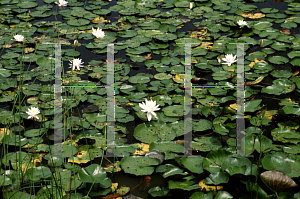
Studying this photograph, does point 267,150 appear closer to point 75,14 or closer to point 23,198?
point 23,198

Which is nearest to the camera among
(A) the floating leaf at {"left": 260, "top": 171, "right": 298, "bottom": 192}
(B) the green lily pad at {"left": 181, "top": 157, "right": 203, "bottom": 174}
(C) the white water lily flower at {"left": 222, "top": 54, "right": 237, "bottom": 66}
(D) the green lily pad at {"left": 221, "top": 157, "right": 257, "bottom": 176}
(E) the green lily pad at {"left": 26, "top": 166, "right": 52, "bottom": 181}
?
(A) the floating leaf at {"left": 260, "top": 171, "right": 298, "bottom": 192}

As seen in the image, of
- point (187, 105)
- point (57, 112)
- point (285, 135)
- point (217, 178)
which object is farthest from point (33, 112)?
point (285, 135)

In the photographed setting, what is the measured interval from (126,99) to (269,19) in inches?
95.0

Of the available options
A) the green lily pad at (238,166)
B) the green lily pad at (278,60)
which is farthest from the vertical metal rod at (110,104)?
the green lily pad at (278,60)

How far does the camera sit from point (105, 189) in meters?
1.94

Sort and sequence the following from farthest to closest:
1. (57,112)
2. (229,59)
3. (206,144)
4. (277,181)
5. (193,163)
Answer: (229,59), (57,112), (206,144), (193,163), (277,181)

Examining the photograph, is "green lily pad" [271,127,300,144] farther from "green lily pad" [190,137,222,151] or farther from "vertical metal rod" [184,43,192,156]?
"vertical metal rod" [184,43,192,156]

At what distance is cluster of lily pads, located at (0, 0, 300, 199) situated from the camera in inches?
75.6

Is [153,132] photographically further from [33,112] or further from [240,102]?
[33,112]

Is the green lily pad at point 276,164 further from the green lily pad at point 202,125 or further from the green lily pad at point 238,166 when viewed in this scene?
the green lily pad at point 202,125

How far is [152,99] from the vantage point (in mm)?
2746

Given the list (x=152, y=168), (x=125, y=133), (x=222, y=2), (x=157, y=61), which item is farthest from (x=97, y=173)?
(x=222, y=2)

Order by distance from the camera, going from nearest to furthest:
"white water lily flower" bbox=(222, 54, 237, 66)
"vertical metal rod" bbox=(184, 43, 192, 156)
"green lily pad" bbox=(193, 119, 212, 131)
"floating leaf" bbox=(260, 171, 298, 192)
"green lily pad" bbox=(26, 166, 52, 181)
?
"floating leaf" bbox=(260, 171, 298, 192), "green lily pad" bbox=(26, 166, 52, 181), "vertical metal rod" bbox=(184, 43, 192, 156), "green lily pad" bbox=(193, 119, 212, 131), "white water lily flower" bbox=(222, 54, 237, 66)

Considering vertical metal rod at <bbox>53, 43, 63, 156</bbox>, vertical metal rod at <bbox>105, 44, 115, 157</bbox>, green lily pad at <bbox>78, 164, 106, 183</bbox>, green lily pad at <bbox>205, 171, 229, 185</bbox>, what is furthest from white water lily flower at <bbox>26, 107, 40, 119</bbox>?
green lily pad at <bbox>205, 171, 229, 185</bbox>
